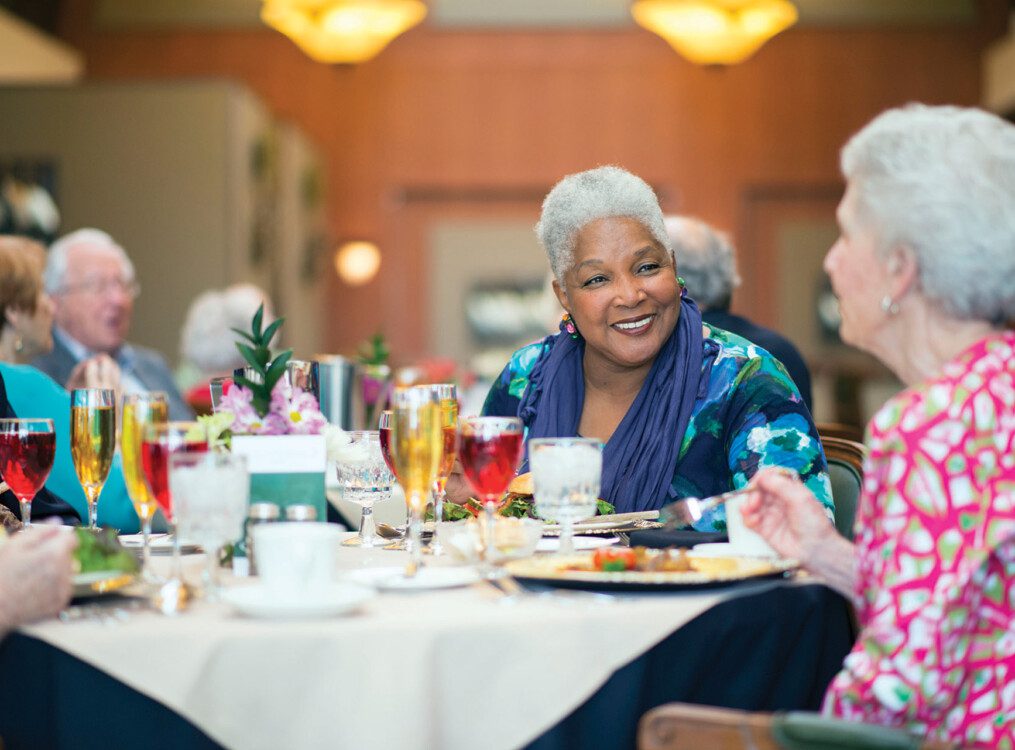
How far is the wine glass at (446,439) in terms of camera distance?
6.61 feet

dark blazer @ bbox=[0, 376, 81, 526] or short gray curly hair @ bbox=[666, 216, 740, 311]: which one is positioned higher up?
short gray curly hair @ bbox=[666, 216, 740, 311]

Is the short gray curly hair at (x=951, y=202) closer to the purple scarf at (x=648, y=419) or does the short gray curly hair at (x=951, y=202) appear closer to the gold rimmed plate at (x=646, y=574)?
the gold rimmed plate at (x=646, y=574)

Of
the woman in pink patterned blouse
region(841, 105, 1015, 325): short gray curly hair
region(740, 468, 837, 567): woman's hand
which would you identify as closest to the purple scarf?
region(740, 468, 837, 567): woman's hand

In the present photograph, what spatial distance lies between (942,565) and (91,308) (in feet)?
14.6

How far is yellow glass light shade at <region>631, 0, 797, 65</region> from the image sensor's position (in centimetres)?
764

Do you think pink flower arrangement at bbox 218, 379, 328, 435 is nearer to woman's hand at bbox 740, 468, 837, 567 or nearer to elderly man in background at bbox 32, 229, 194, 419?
woman's hand at bbox 740, 468, 837, 567

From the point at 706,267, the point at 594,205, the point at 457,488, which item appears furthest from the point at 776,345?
the point at 457,488

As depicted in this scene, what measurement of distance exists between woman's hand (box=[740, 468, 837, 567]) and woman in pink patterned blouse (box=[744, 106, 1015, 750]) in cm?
A: 12

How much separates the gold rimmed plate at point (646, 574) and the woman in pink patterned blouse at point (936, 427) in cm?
14

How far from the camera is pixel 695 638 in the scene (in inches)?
65.9

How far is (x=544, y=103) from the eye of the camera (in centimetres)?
1191

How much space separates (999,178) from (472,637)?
81 centimetres

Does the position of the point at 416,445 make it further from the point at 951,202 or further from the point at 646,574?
the point at 951,202

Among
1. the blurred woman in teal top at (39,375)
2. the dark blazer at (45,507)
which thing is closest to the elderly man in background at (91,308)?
the blurred woman in teal top at (39,375)
